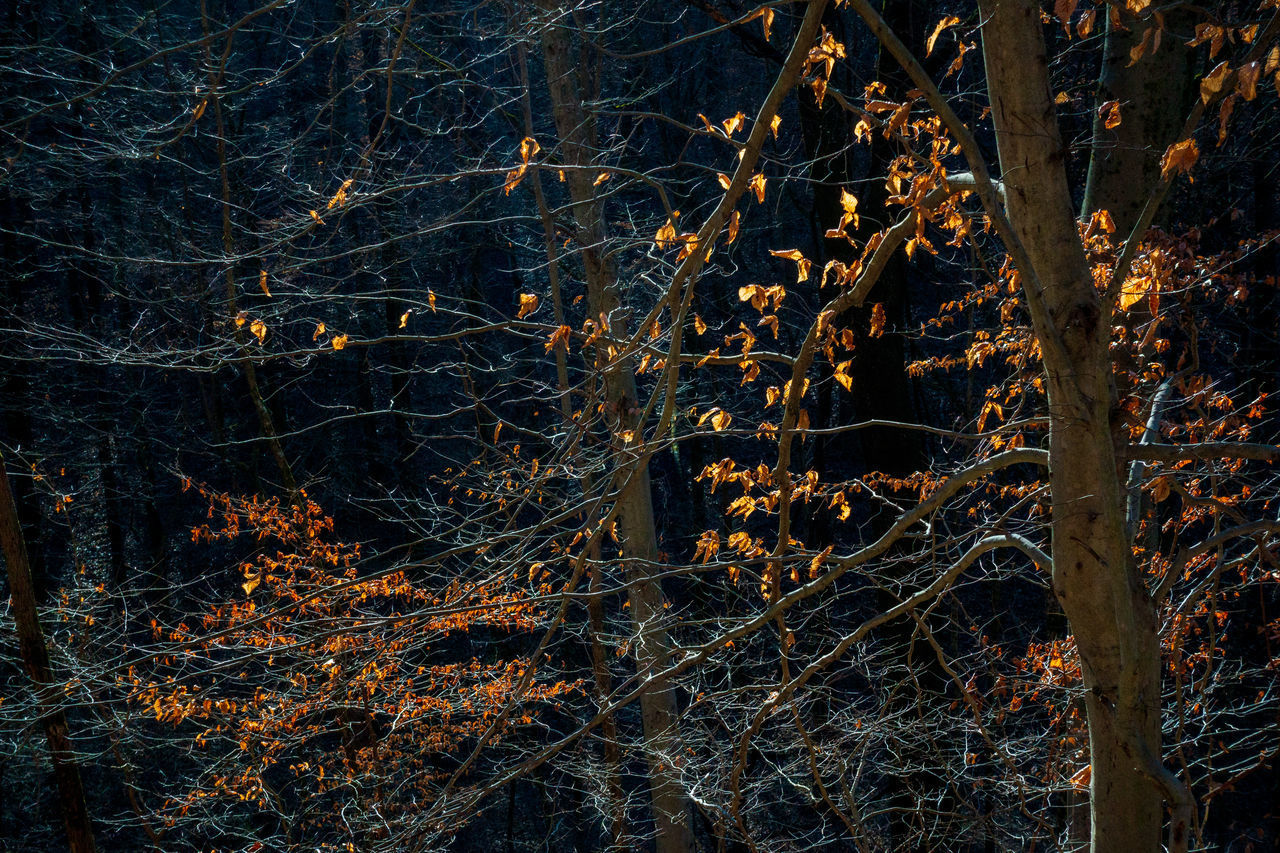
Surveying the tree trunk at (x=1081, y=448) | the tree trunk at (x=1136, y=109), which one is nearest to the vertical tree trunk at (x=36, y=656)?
the tree trunk at (x=1081, y=448)

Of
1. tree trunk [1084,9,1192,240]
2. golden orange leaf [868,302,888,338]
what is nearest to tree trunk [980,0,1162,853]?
golden orange leaf [868,302,888,338]

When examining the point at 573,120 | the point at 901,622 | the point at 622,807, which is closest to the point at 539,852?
the point at 622,807

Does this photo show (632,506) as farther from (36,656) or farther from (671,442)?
(671,442)

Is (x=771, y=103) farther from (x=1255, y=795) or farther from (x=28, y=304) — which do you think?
(x=28, y=304)

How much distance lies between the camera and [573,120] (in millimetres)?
6832

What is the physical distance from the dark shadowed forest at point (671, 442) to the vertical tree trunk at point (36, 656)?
0.11 ft

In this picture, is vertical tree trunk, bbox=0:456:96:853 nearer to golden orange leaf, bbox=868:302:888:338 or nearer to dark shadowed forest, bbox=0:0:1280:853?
dark shadowed forest, bbox=0:0:1280:853

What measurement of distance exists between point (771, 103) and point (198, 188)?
14.4 metres

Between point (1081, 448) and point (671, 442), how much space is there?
1.20m

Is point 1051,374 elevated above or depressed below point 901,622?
above

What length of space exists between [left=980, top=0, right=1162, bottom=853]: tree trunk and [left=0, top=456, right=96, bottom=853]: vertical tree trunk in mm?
5503

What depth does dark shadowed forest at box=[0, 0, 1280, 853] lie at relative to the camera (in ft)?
9.17

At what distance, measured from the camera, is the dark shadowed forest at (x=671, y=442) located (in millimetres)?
2795

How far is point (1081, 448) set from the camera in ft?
8.36
